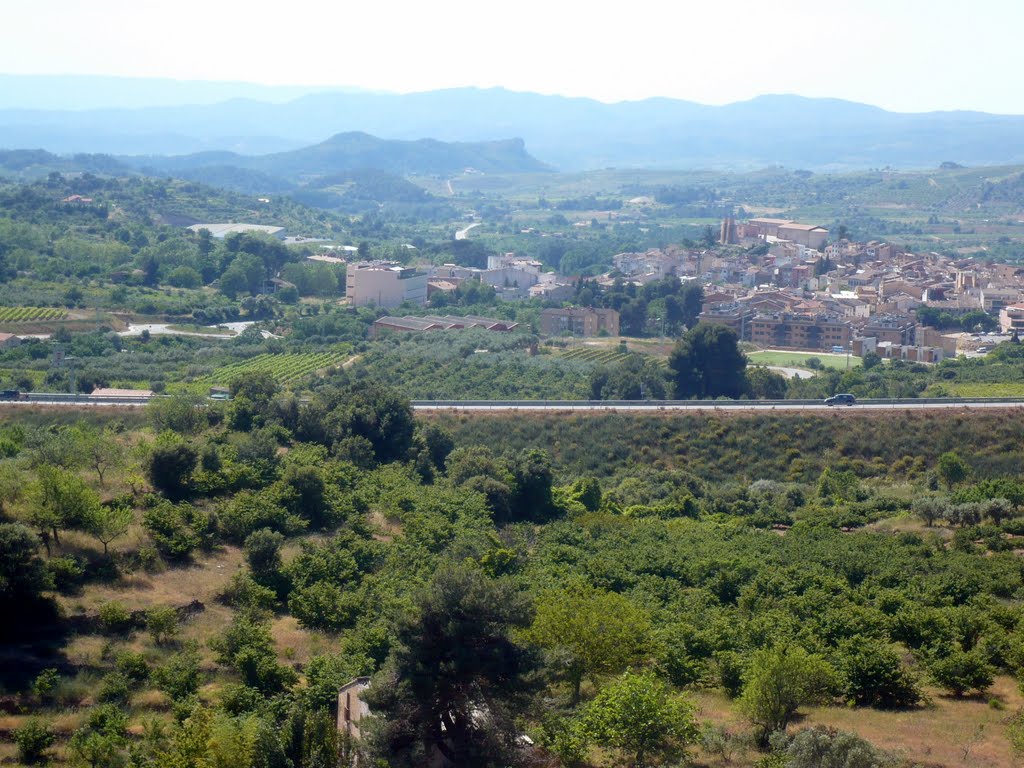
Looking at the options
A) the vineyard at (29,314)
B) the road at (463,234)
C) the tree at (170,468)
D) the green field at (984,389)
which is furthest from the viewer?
the road at (463,234)

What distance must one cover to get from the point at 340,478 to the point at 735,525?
8185 millimetres

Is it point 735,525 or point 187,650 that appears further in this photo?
point 735,525

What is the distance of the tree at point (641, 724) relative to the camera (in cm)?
1228

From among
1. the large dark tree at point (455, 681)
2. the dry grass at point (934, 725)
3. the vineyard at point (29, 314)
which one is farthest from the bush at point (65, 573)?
the vineyard at point (29, 314)

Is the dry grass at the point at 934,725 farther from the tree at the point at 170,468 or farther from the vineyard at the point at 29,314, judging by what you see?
the vineyard at the point at 29,314

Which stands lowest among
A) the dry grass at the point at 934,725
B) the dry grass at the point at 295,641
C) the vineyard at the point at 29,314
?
the vineyard at the point at 29,314

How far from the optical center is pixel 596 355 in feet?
161

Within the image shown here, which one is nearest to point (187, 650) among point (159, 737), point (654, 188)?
point (159, 737)

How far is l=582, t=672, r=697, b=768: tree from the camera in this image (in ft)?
40.3

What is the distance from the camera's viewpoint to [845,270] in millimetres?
77688

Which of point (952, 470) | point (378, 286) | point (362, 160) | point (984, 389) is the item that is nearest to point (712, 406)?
point (952, 470)

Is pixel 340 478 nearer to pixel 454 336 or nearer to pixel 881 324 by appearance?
pixel 454 336

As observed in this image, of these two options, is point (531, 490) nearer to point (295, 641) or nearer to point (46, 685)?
point (295, 641)

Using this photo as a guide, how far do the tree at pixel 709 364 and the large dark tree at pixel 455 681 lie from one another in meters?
27.3
